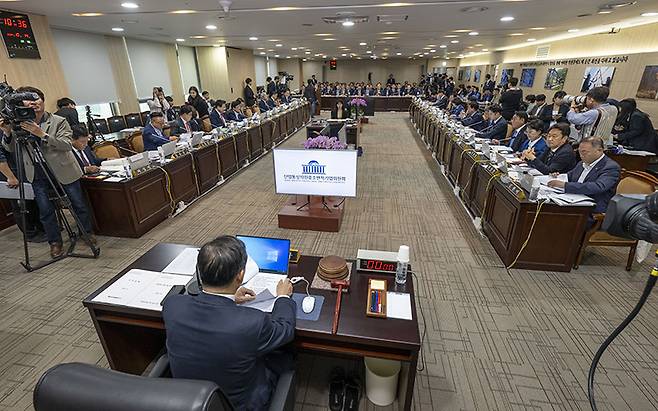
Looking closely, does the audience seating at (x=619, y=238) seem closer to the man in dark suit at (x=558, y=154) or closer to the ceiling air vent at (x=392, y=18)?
the man in dark suit at (x=558, y=154)

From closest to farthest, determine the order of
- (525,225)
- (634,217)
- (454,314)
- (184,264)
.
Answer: (634,217)
(184,264)
(454,314)
(525,225)

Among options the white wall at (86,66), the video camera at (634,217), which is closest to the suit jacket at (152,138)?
the white wall at (86,66)

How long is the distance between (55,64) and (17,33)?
63 cm

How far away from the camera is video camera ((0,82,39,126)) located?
98.4 inches

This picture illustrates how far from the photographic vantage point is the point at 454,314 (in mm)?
2439

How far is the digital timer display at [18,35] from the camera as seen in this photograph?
14.0ft

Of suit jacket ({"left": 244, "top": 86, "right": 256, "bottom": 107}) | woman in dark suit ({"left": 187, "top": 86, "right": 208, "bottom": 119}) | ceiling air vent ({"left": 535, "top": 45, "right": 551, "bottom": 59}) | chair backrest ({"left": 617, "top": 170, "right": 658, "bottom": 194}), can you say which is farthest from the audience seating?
suit jacket ({"left": 244, "top": 86, "right": 256, "bottom": 107})

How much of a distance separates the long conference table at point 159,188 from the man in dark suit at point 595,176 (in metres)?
4.14

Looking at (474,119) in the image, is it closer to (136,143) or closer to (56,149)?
(136,143)

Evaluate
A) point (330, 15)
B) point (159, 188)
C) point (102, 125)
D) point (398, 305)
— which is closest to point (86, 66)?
point (102, 125)

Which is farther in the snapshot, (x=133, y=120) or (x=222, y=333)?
(x=133, y=120)

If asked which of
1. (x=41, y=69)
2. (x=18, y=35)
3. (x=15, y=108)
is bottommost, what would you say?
(x=15, y=108)

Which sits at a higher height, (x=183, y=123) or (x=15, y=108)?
(x=15, y=108)

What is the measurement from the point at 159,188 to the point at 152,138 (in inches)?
32.3
